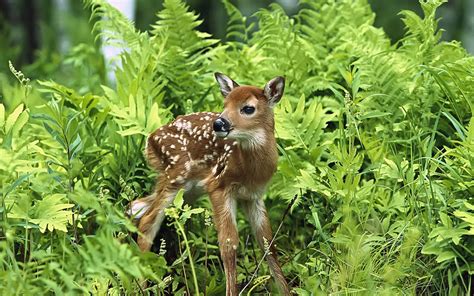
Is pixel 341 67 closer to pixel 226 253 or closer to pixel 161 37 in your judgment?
pixel 161 37

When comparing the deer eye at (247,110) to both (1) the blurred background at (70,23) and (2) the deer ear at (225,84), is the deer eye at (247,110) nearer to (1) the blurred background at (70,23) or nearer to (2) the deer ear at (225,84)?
(2) the deer ear at (225,84)

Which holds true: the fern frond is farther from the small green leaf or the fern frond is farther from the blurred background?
the blurred background

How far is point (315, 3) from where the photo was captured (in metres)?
8.88

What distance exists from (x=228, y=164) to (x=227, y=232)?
1.35 feet

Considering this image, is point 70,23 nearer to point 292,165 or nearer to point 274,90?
point 292,165

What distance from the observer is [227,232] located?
6230 mm

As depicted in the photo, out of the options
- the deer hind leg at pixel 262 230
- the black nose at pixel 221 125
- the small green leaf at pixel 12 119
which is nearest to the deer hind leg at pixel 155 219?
the deer hind leg at pixel 262 230

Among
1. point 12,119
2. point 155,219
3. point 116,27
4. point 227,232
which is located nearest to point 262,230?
point 227,232

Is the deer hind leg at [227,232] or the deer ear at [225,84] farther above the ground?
the deer ear at [225,84]

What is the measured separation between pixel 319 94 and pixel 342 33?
70 centimetres

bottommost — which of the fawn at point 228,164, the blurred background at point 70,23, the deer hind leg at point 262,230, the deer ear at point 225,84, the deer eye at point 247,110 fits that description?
the blurred background at point 70,23

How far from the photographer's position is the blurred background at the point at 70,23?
13.7 meters

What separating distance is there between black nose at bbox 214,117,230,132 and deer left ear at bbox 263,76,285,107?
38 centimetres

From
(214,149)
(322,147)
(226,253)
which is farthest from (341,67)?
(226,253)
